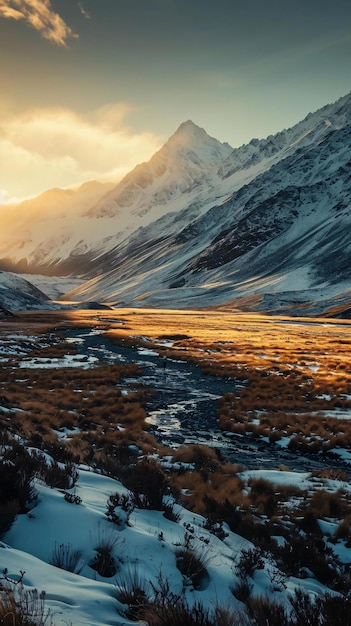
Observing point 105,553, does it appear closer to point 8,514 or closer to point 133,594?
point 133,594

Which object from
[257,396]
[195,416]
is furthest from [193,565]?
[257,396]

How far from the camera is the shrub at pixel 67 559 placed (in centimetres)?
503

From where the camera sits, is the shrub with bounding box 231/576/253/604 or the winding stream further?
the winding stream

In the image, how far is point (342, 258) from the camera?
6088 inches

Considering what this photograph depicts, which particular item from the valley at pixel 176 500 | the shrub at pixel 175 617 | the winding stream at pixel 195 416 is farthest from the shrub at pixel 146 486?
the winding stream at pixel 195 416

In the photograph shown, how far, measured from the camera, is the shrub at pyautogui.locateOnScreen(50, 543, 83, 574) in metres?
5.03

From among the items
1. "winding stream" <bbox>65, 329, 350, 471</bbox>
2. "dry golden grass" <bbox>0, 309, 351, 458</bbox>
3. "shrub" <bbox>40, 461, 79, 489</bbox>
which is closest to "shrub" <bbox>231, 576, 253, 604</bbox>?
"shrub" <bbox>40, 461, 79, 489</bbox>

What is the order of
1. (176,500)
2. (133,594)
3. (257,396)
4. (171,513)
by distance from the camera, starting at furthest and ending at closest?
1. (257,396)
2. (176,500)
3. (171,513)
4. (133,594)

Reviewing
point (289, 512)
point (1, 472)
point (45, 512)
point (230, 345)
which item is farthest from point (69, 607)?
point (230, 345)

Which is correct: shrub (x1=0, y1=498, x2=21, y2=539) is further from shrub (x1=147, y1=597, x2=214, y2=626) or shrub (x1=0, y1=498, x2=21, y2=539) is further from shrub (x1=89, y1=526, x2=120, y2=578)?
shrub (x1=147, y1=597, x2=214, y2=626)

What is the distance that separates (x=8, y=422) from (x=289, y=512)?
8.77m

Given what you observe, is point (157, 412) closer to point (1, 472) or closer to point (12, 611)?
point (1, 472)

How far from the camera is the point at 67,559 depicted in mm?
5148

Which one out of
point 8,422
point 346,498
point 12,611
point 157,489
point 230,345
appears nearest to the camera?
point 12,611
